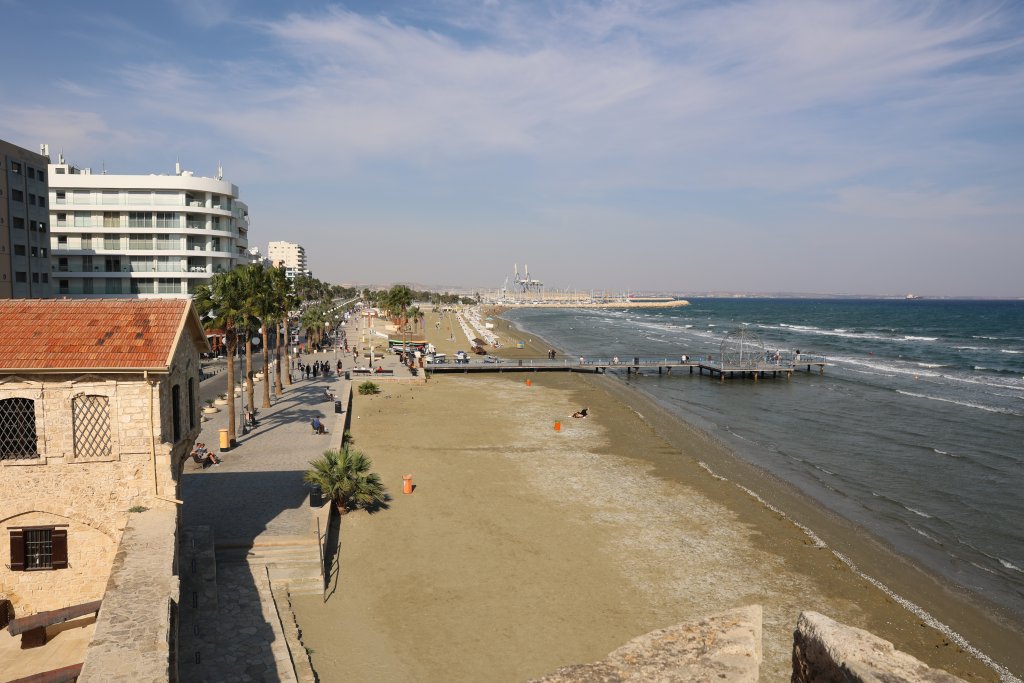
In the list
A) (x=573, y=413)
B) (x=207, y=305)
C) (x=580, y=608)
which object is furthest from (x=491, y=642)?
(x=573, y=413)

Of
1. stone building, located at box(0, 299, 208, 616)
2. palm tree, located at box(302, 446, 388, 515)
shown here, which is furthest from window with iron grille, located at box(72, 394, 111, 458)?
palm tree, located at box(302, 446, 388, 515)

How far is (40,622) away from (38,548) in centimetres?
182

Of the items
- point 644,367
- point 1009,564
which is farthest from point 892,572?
point 644,367

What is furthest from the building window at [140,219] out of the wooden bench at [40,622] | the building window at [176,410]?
the wooden bench at [40,622]

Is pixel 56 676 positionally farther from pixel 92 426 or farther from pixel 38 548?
pixel 92 426

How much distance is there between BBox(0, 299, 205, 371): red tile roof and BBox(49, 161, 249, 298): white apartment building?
4386cm

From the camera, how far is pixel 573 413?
4109 centimetres

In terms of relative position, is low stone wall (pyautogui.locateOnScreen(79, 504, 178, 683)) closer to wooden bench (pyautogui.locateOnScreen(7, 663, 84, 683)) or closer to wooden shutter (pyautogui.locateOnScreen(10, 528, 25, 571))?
wooden bench (pyautogui.locateOnScreen(7, 663, 84, 683))

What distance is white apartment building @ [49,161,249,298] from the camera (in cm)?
5328

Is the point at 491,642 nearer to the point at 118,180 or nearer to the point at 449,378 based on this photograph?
the point at 449,378

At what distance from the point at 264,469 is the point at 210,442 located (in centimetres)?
549

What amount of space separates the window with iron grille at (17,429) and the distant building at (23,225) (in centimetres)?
3896

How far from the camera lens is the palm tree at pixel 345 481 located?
816 inches

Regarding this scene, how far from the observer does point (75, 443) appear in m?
13.6
